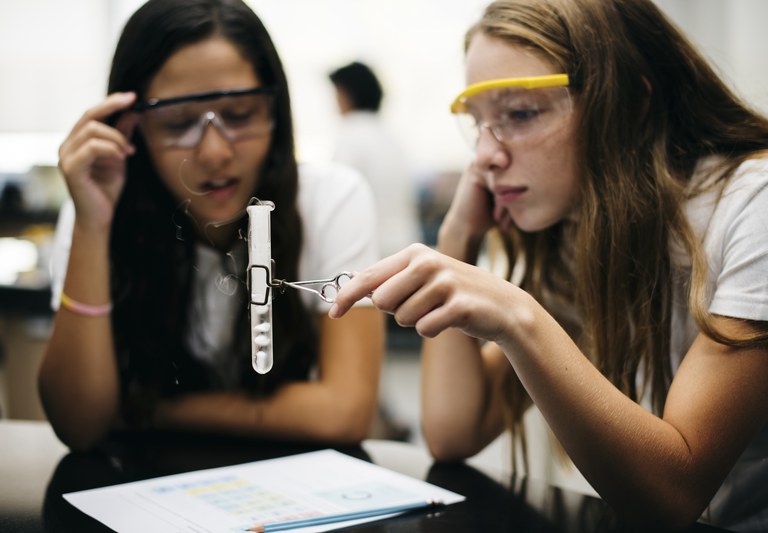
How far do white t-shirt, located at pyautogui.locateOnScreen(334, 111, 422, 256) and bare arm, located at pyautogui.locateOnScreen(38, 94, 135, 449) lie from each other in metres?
2.93

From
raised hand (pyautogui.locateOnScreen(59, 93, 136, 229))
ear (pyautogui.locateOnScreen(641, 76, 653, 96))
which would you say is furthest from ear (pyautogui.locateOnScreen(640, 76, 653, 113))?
raised hand (pyautogui.locateOnScreen(59, 93, 136, 229))

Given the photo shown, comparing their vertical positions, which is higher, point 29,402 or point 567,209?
point 567,209

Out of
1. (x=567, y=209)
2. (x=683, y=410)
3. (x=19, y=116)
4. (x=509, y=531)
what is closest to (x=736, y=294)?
(x=683, y=410)

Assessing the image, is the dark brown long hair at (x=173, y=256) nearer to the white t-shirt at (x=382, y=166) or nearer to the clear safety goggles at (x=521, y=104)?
the clear safety goggles at (x=521, y=104)

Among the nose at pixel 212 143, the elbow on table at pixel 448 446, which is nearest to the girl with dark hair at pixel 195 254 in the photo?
the nose at pixel 212 143

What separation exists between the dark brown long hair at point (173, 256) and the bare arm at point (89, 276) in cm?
6

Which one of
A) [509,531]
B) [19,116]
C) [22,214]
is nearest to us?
[509,531]

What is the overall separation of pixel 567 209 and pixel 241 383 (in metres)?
0.71

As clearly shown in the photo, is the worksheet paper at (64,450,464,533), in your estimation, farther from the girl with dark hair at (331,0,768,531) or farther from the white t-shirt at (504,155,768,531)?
the white t-shirt at (504,155,768,531)

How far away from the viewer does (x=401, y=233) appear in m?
4.73

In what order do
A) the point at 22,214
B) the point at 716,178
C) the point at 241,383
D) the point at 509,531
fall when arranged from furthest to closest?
the point at 22,214 < the point at 241,383 < the point at 716,178 < the point at 509,531

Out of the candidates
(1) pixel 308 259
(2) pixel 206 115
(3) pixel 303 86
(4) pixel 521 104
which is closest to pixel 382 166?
(3) pixel 303 86

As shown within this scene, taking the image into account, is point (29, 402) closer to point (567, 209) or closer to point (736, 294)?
point (567, 209)

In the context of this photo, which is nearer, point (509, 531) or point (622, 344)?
point (509, 531)
